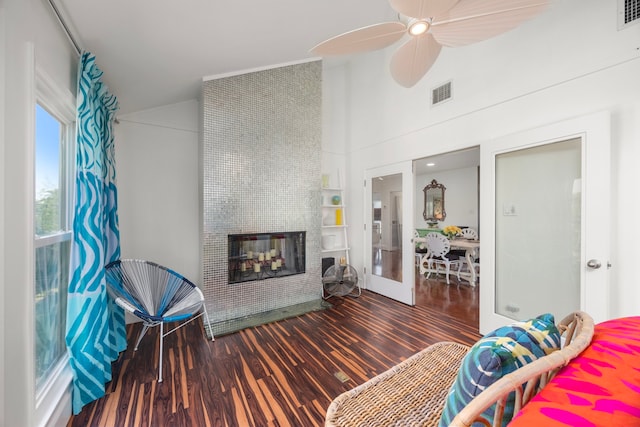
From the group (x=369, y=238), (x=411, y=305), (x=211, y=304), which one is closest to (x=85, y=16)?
(x=211, y=304)

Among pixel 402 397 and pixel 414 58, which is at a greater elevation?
pixel 414 58

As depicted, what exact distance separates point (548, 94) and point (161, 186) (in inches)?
160

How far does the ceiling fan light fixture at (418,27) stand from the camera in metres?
1.30

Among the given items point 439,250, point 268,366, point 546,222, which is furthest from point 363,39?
point 439,250

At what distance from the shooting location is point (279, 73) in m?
3.22

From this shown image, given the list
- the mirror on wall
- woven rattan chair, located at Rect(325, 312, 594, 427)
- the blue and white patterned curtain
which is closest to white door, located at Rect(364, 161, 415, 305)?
woven rattan chair, located at Rect(325, 312, 594, 427)

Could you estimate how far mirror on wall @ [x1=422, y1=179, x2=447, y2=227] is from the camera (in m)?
7.12

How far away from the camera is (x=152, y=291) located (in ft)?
7.79

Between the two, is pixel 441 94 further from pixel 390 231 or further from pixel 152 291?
pixel 152 291

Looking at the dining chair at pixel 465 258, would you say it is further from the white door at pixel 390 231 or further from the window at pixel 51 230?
the window at pixel 51 230

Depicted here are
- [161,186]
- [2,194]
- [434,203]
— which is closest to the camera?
[2,194]

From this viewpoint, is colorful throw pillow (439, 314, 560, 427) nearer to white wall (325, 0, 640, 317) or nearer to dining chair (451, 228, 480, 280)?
white wall (325, 0, 640, 317)

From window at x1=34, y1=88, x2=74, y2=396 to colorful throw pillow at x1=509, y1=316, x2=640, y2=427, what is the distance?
2.21 m

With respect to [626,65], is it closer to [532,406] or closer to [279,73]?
[532,406]
